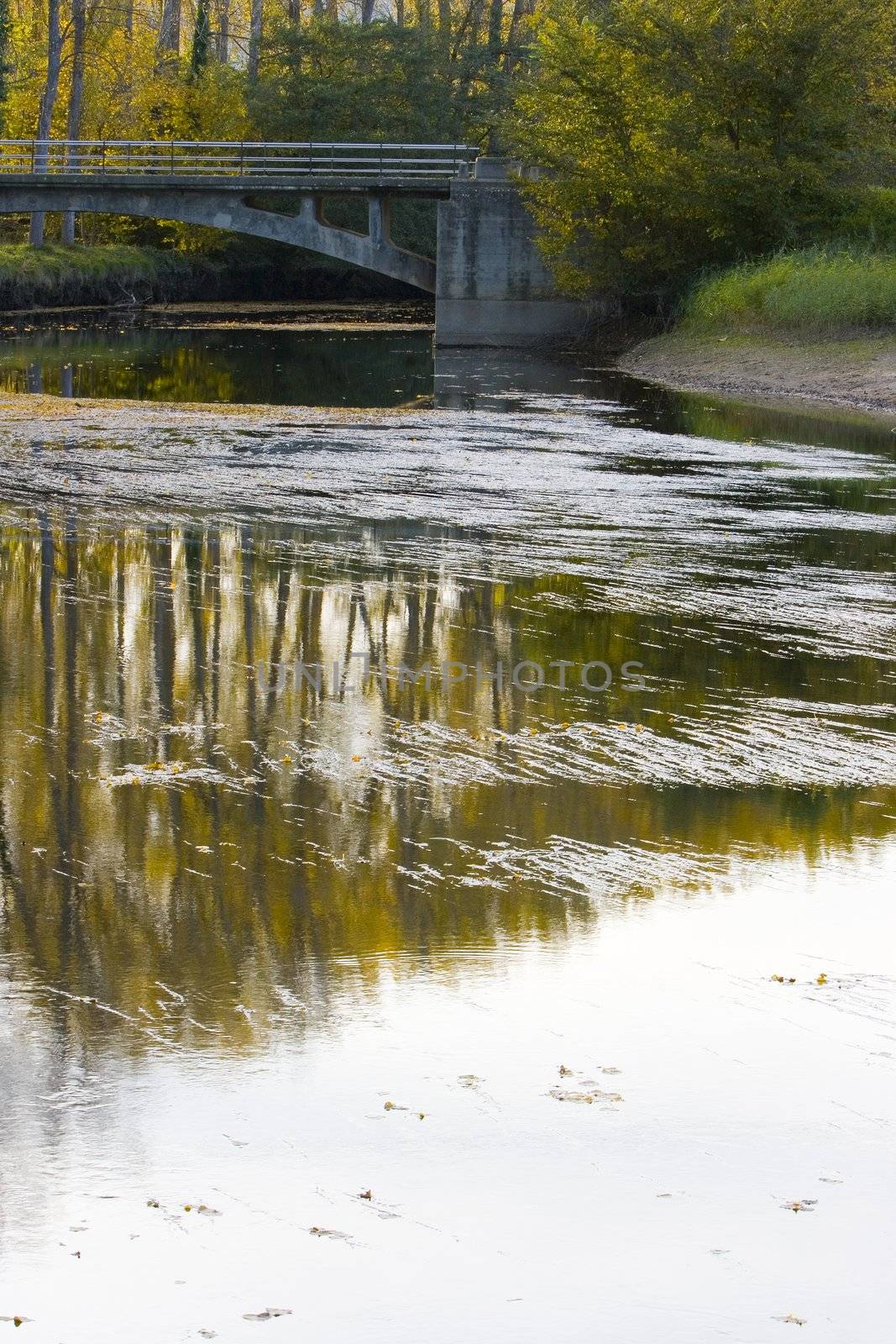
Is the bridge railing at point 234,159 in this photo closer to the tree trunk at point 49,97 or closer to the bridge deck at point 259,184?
the bridge deck at point 259,184

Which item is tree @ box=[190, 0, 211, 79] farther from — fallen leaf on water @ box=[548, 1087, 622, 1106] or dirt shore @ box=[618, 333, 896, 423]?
fallen leaf on water @ box=[548, 1087, 622, 1106]

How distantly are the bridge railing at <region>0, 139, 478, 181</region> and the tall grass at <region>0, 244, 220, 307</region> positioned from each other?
2542 millimetres

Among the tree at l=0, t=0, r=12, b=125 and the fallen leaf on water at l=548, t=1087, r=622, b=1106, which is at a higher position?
the tree at l=0, t=0, r=12, b=125

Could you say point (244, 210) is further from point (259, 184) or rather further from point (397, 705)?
point (397, 705)

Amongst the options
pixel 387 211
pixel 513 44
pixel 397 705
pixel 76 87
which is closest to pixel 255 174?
pixel 76 87

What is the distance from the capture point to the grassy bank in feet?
171

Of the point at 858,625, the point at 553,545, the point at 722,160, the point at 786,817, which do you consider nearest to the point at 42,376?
the point at 722,160

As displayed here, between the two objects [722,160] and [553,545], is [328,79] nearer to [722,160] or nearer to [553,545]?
[722,160]

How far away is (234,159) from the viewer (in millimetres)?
48062

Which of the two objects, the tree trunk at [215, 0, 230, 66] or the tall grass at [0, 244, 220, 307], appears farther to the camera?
the tree trunk at [215, 0, 230, 66]

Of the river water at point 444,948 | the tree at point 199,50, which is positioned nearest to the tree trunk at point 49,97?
the tree at point 199,50

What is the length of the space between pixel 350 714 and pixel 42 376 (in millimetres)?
23148

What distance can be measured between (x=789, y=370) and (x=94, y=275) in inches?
1238

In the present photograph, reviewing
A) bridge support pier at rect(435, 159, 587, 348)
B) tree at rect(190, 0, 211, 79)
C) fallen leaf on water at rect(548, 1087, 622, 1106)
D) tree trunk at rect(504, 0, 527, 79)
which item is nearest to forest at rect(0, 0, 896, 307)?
bridge support pier at rect(435, 159, 587, 348)
